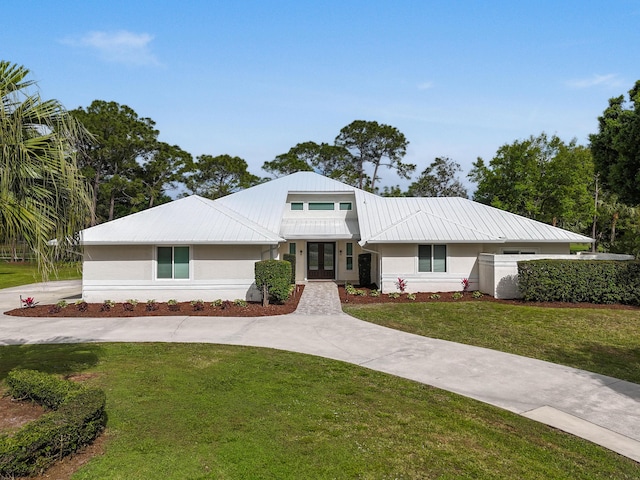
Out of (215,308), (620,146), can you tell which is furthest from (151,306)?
(620,146)

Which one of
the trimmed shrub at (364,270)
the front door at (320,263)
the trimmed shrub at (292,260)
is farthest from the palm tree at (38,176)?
the front door at (320,263)

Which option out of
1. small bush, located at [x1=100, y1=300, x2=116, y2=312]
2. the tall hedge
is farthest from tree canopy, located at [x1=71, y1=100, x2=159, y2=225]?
the tall hedge

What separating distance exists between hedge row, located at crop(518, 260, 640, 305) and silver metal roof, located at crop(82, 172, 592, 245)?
2930mm

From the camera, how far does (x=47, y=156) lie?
5.43m

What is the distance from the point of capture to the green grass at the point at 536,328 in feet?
31.0

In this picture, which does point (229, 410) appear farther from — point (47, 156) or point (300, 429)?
point (47, 156)

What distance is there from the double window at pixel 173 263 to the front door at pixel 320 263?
7.76 m

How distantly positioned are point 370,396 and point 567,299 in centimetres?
1169

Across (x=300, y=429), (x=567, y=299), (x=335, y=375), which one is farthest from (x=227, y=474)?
(x=567, y=299)

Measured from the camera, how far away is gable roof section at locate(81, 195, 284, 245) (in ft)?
53.0

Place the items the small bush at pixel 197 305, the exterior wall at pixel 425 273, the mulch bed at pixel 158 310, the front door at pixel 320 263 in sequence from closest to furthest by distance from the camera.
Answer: the mulch bed at pixel 158 310 < the small bush at pixel 197 305 < the exterior wall at pixel 425 273 < the front door at pixel 320 263

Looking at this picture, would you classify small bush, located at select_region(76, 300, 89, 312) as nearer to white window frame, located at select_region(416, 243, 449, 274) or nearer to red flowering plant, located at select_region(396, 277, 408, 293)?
red flowering plant, located at select_region(396, 277, 408, 293)

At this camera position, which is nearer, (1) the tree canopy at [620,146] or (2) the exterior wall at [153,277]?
(2) the exterior wall at [153,277]

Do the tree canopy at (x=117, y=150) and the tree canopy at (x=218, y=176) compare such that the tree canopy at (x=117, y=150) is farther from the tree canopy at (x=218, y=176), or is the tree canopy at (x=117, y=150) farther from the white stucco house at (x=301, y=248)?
the white stucco house at (x=301, y=248)
